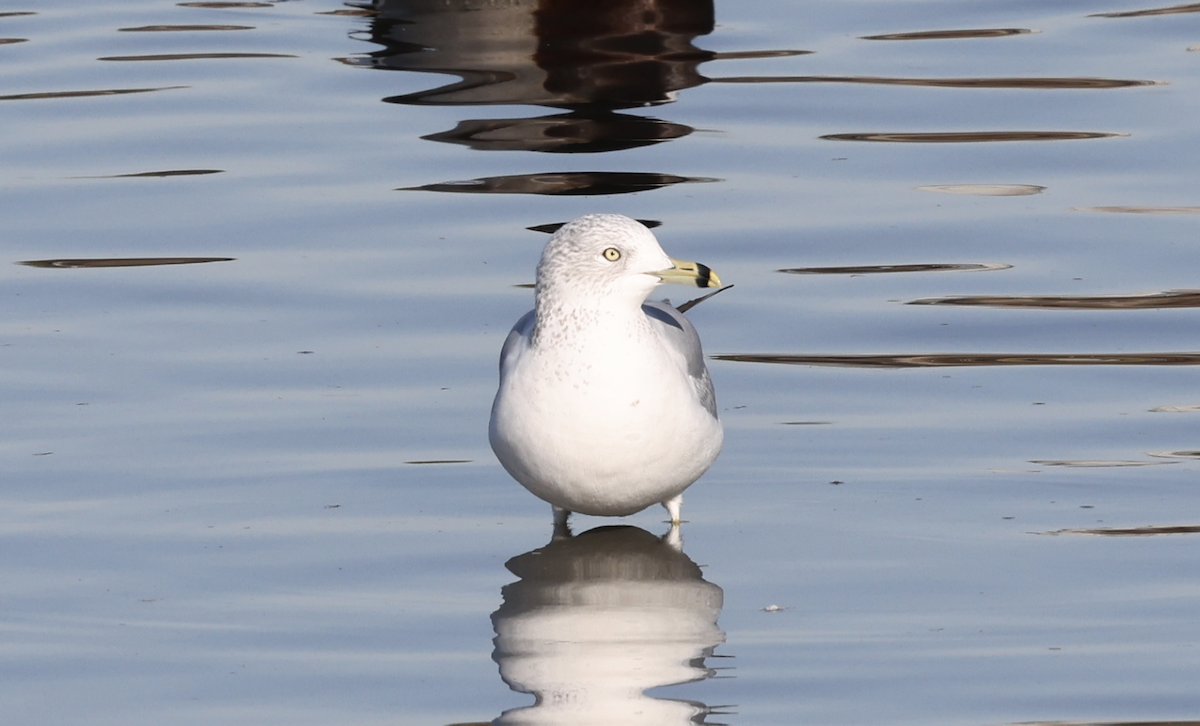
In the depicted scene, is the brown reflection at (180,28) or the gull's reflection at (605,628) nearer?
the gull's reflection at (605,628)

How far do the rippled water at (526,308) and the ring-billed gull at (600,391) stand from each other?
0.26 meters

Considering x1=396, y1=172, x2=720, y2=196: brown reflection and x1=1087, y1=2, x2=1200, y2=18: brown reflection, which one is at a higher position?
x1=1087, y1=2, x2=1200, y2=18: brown reflection

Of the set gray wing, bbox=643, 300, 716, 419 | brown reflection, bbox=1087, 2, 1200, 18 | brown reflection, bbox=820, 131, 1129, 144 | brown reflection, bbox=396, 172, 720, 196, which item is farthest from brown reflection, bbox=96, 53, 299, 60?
gray wing, bbox=643, 300, 716, 419

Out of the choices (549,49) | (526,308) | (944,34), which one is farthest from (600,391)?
(944,34)

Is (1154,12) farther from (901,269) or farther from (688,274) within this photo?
(688,274)

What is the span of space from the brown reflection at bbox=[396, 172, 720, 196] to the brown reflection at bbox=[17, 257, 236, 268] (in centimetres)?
130

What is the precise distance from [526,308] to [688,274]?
85.1 inches

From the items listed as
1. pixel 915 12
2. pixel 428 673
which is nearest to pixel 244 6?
pixel 915 12

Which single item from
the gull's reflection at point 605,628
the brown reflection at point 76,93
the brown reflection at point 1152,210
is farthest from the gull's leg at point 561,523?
the brown reflection at point 76,93

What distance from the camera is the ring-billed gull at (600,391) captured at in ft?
18.5

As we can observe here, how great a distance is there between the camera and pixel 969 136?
404 inches

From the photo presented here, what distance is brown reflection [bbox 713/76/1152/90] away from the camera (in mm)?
11078

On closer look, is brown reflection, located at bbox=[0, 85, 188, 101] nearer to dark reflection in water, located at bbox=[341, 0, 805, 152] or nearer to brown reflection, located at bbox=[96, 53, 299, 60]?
brown reflection, located at bbox=[96, 53, 299, 60]

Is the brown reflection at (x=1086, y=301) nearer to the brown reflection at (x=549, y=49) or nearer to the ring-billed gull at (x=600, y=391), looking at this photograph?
the ring-billed gull at (x=600, y=391)
